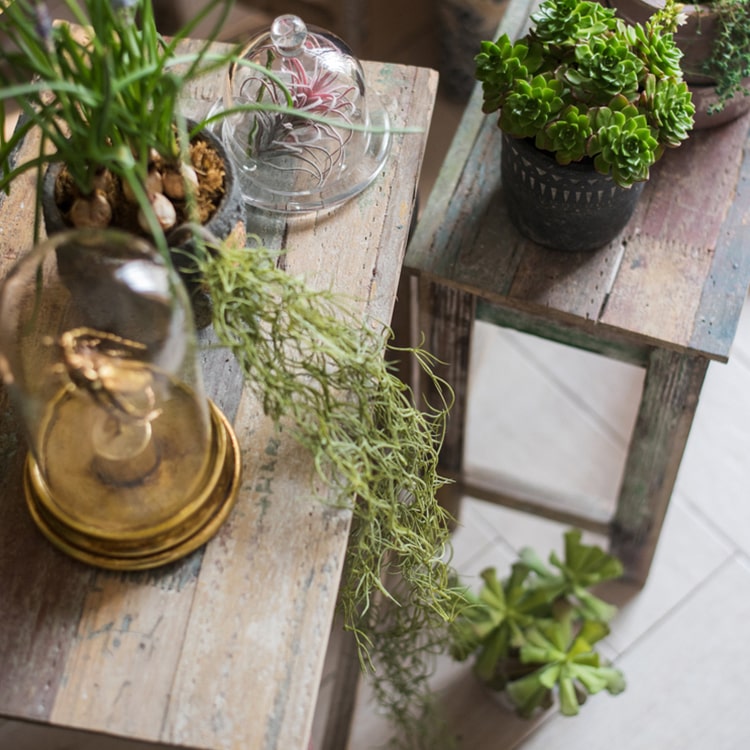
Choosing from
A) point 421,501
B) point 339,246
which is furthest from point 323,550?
point 339,246

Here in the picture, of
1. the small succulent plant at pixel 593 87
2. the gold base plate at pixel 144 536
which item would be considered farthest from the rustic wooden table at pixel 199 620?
the small succulent plant at pixel 593 87

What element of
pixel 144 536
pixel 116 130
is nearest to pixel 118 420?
pixel 144 536

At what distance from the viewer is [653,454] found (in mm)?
1282

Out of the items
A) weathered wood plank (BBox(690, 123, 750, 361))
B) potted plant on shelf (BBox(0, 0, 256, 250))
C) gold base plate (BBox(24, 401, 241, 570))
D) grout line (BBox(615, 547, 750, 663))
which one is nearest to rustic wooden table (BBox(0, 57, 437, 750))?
gold base plate (BBox(24, 401, 241, 570))

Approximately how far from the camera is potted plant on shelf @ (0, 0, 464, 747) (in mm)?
709

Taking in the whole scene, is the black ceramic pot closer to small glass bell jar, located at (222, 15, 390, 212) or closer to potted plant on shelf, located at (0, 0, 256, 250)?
small glass bell jar, located at (222, 15, 390, 212)

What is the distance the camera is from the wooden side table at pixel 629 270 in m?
1.05

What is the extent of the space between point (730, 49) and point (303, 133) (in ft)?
1.53

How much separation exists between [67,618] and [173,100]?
0.42 metres

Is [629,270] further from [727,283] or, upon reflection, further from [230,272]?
[230,272]

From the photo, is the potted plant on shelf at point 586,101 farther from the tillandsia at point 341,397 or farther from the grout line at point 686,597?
the grout line at point 686,597

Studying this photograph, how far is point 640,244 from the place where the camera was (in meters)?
1.09

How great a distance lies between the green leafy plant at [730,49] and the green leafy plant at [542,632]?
0.68 meters

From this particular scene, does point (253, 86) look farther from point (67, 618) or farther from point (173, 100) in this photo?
point (67, 618)
